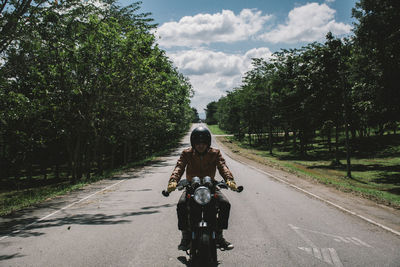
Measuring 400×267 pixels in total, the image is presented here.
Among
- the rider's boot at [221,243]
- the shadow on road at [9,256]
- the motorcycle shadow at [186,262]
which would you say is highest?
the rider's boot at [221,243]

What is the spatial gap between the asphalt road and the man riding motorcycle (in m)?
0.39

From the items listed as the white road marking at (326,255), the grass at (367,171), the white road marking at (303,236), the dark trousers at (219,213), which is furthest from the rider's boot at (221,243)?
the grass at (367,171)

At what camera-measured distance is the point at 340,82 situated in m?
29.2

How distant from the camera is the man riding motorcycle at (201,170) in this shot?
4.84m

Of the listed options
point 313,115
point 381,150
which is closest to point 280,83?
point 313,115

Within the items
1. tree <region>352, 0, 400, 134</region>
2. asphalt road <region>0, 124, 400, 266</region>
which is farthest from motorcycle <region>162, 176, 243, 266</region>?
tree <region>352, 0, 400, 134</region>

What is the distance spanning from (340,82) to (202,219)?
28.3 meters

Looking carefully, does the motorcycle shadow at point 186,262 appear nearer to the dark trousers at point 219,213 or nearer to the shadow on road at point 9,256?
the dark trousers at point 219,213

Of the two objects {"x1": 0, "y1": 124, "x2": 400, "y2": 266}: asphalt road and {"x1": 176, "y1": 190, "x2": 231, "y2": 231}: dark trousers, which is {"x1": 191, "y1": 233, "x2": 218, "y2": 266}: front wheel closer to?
{"x1": 176, "y1": 190, "x2": 231, "y2": 231}: dark trousers

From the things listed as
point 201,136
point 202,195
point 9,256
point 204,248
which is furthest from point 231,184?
point 9,256

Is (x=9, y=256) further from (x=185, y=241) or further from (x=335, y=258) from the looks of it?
(x=335, y=258)

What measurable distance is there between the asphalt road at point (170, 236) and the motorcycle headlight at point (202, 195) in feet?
3.83

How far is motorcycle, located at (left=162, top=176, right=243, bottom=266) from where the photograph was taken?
4340 millimetres

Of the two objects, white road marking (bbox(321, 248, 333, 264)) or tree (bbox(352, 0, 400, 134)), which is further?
tree (bbox(352, 0, 400, 134))
